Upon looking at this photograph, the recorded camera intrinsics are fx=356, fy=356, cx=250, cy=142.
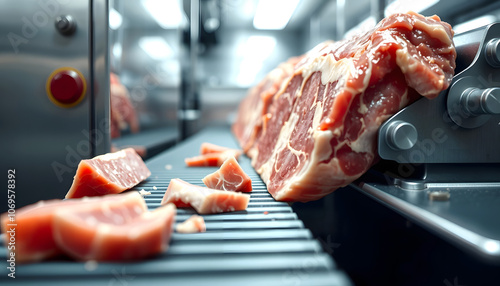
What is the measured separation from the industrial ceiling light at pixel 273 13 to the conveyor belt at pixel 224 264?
489 centimetres

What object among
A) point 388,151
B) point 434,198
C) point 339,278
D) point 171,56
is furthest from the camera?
point 171,56

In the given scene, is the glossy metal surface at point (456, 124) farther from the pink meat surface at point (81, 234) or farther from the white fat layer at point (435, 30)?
the pink meat surface at point (81, 234)

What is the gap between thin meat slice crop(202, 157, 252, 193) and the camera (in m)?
1.10

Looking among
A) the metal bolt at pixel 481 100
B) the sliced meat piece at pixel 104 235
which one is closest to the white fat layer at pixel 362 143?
the metal bolt at pixel 481 100

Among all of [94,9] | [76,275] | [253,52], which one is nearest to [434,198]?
[76,275]

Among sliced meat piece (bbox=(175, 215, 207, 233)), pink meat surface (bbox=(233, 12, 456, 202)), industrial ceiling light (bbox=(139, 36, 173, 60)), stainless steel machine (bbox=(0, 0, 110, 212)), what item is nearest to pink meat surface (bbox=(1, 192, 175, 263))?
sliced meat piece (bbox=(175, 215, 207, 233))

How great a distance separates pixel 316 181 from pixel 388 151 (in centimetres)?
20

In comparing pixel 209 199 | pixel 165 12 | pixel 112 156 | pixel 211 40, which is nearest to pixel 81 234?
pixel 209 199

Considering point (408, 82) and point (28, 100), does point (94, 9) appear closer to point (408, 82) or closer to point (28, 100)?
point (28, 100)

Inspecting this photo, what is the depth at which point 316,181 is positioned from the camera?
944 millimetres

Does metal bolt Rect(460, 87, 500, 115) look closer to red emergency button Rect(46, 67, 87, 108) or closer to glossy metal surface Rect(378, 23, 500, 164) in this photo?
glossy metal surface Rect(378, 23, 500, 164)

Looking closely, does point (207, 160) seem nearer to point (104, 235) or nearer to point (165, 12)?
point (104, 235)

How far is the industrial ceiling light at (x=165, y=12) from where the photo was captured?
2402 mm

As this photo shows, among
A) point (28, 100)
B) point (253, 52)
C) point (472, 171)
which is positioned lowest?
point (472, 171)
